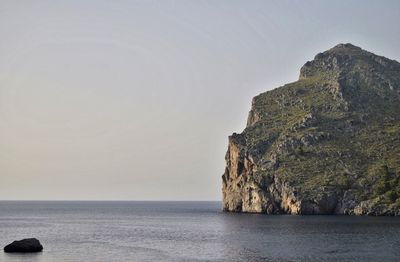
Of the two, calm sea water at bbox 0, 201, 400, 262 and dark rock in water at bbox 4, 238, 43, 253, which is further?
dark rock in water at bbox 4, 238, 43, 253

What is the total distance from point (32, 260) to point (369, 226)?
103 metres

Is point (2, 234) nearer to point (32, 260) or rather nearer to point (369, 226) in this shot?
point (32, 260)

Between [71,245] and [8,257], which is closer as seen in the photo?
[8,257]

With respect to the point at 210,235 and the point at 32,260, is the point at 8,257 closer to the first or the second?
the point at 32,260

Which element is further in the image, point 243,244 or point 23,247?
point 243,244

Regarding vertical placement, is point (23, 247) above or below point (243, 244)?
above

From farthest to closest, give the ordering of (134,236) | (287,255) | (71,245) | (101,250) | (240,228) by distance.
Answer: (240,228)
(134,236)
(71,245)
(101,250)
(287,255)

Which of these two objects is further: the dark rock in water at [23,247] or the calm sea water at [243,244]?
the dark rock in water at [23,247]

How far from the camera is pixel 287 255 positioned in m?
113

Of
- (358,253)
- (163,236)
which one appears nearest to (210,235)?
(163,236)

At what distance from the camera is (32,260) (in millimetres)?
105625

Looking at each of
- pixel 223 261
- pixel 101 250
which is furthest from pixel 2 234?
pixel 223 261

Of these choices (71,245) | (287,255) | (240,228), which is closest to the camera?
(287,255)

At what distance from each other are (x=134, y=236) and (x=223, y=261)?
197 feet
